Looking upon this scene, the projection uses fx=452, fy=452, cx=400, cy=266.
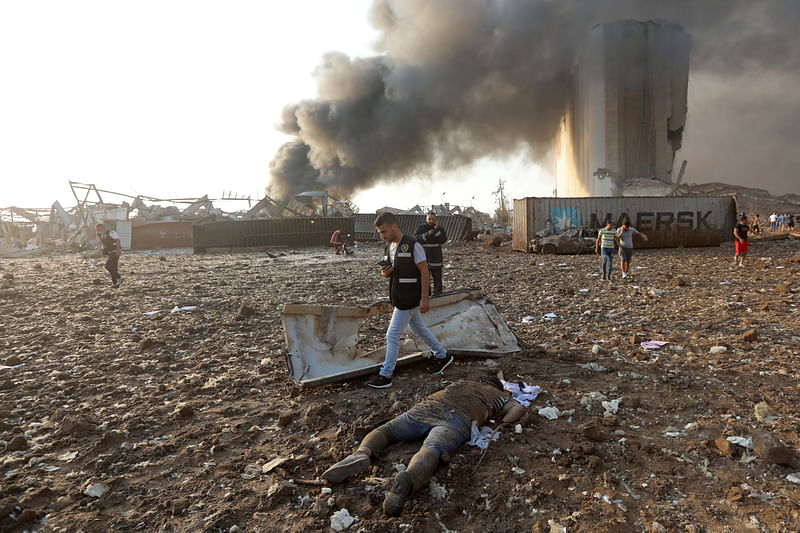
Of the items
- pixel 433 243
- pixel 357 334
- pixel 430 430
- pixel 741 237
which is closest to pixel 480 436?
pixel 430 430

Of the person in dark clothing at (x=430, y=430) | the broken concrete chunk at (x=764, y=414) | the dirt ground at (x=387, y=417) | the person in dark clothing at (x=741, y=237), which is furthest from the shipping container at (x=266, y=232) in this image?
the broken concrete chunk at (x=764, y=414)

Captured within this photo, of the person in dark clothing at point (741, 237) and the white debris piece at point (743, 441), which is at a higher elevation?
the person in dark clothing at point (741, 237)

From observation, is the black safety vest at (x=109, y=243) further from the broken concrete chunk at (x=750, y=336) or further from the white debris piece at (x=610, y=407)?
the broken concrete chunk at (x=750, y=336)

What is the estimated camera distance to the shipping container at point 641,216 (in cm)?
1709

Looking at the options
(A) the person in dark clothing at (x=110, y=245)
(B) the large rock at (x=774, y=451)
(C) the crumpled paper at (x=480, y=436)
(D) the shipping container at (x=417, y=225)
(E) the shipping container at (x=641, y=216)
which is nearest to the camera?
(B) the large rock at (x=774, y=451)

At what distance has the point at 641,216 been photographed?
677 inches

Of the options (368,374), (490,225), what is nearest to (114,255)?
(368,374)

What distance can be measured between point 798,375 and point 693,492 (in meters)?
2.36

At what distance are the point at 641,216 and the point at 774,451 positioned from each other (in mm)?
16536

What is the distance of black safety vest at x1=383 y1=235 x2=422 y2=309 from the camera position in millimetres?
3912

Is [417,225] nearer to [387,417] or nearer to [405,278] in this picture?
[405,278]

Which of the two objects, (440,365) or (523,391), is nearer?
(523,391)

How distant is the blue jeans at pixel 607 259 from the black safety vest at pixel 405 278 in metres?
6.71

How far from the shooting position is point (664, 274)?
1002 centimetres
